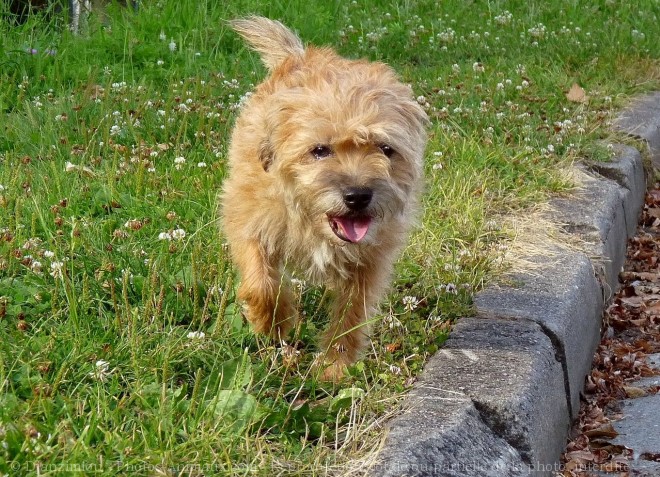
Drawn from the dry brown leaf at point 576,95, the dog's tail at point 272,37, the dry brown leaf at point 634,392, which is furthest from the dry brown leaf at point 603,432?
the dry brown leaf at point 576,95

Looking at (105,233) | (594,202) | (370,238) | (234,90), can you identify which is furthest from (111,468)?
(234,90)

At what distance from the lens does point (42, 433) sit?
2.62 m

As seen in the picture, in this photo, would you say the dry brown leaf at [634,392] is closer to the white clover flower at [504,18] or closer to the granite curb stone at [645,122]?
the granite curb stone at [645,122]

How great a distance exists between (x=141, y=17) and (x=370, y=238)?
460 centimetres

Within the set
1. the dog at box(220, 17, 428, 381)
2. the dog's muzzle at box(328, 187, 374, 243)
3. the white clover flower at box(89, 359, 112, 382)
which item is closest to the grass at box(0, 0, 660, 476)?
the white clover flower at box(89, 359, 112, 382)

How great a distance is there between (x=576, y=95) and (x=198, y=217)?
3647 millimetres

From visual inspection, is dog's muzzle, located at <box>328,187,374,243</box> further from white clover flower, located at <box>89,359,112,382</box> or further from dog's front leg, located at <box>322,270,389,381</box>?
white clover flower, located at <box>89,359,112,382</box>

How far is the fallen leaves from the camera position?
12.3ft

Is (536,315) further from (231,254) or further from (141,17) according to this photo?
(141,17)

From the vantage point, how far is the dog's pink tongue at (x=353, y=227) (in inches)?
137

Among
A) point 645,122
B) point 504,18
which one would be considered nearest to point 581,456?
point 645,122

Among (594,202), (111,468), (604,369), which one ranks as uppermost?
(111,468)

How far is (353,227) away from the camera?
3500mm

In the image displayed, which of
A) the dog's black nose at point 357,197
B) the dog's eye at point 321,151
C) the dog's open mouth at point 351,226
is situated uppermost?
the dog's eye at point 321,151
